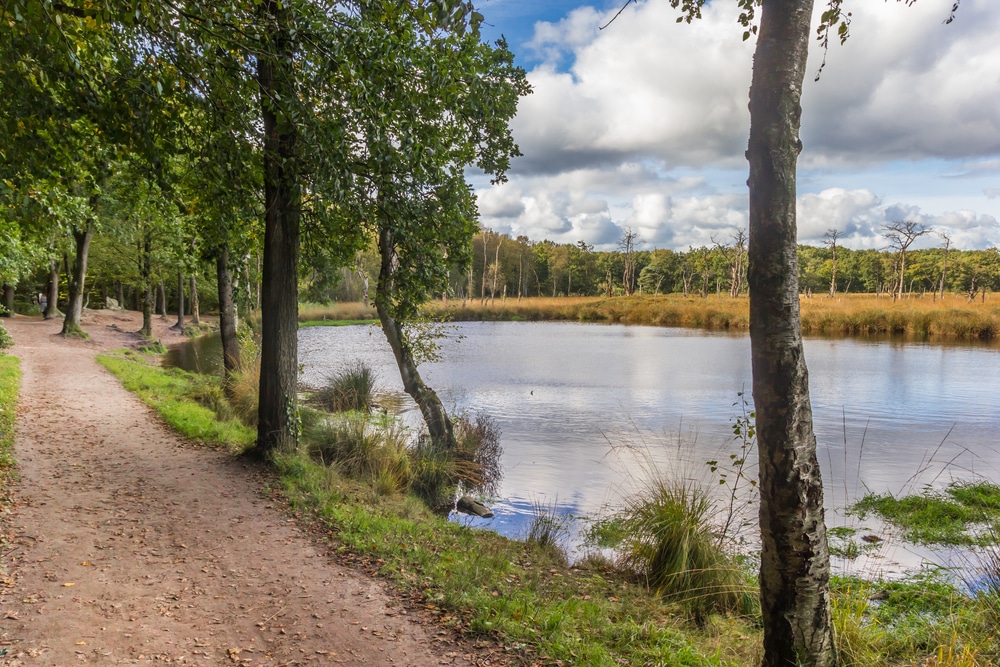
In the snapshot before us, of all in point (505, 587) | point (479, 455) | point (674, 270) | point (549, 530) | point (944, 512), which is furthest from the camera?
point (674, 270)

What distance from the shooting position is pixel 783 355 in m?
3.35

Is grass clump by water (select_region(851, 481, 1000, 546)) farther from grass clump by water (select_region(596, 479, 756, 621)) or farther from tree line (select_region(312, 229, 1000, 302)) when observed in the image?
tree line (select_region(312, 229, 1000, 302))

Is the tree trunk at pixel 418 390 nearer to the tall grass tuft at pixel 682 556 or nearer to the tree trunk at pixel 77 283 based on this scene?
the tall grass tuft at pixel 682 556

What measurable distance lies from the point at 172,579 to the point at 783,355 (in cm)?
486

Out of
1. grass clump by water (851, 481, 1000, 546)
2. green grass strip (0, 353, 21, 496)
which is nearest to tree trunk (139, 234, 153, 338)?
green grass strip (0, 353, 21, 496)

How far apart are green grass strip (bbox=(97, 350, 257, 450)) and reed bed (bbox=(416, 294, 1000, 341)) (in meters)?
10.3

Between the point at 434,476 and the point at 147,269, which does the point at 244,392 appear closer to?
the point at 434,476

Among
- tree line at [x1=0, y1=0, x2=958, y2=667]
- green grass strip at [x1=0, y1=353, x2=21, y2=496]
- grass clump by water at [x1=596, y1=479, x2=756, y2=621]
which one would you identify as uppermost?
tree line at [x1=0, y1=0, x2=958, y2=667]

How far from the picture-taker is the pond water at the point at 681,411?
9977 mm

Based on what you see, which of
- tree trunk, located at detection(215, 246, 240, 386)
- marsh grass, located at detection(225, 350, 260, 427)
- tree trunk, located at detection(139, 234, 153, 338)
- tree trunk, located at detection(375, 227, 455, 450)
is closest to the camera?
tree trunk, located at detection(375, 227, 455, 450)

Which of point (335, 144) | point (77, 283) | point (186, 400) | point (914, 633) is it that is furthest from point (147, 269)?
point (914, 633)

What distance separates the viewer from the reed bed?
36.7m

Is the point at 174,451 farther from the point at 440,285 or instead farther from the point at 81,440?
the point at 440,285

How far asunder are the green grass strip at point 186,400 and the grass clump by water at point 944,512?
9.17 metres
